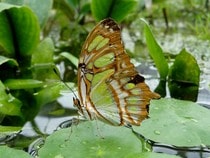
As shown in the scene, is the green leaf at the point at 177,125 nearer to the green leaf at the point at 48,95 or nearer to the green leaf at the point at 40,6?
the green leaf at the point at 48,95

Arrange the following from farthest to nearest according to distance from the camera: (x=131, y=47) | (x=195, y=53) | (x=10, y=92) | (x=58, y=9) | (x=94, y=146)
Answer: (x=58, y=9)
(x=131, y=47)
(x=195, y=53)
(x=10, y=92)
(x=94, y=146)

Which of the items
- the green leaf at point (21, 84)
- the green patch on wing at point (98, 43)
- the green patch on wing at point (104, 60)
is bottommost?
the green leaf at point (21, 84)

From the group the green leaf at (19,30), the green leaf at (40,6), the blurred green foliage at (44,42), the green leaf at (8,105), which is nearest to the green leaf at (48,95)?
the blurred green foliage at (44,42)

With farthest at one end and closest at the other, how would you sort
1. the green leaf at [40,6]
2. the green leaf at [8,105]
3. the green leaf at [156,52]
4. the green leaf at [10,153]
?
the green leaf at [40,6] < the green leaf at [156,52] < the green leaf at [8,105] < the green leaf at [10,153]

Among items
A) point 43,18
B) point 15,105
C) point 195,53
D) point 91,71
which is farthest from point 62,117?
point 195,53

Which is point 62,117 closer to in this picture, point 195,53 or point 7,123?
point 7,123

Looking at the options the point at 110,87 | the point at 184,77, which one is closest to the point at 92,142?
the point at 110,87
